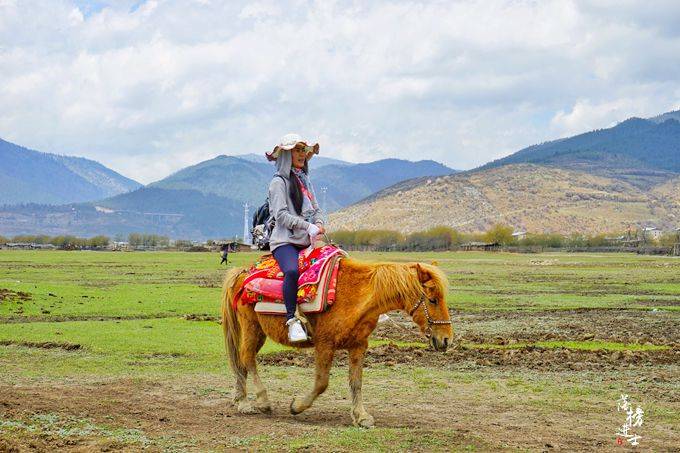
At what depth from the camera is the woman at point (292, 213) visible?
9.88 metres

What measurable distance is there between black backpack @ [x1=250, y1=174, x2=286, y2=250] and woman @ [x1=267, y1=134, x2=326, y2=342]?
24 cm

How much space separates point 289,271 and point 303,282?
0.24m

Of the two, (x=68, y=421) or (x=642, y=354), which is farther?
(x=642, y=354)

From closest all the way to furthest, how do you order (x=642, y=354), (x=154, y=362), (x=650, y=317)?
(x=154, y=362), (x=642, y=354), (x=650, y=317)

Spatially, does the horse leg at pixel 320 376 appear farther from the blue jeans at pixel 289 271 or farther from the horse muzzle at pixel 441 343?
the horse muzzle at pixel 441 343

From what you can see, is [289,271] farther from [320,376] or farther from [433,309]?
[433,309]

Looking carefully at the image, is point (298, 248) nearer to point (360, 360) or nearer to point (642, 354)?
point (360, 360)

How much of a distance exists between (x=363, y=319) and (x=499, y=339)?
9623 millimetres

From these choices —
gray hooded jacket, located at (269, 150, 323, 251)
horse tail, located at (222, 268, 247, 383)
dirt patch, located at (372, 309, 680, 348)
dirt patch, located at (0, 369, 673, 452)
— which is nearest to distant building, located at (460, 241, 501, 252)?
dirt patch, located at (372, 309, 680, 348)

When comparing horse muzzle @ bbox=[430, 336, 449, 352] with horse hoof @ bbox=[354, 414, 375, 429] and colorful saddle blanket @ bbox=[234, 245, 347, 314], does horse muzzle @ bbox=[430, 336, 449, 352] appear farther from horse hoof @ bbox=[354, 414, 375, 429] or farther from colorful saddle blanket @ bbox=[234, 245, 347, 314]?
colorful saddle blanket @ bbox=[234, 245, 347, 314]

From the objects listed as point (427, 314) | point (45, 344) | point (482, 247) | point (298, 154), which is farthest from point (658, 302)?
point (482, 247)

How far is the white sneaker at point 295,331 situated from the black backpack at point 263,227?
1.46 meters

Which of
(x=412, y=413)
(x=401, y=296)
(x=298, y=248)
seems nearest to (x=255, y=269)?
(x=298, y=248)

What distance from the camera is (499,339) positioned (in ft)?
60.5
